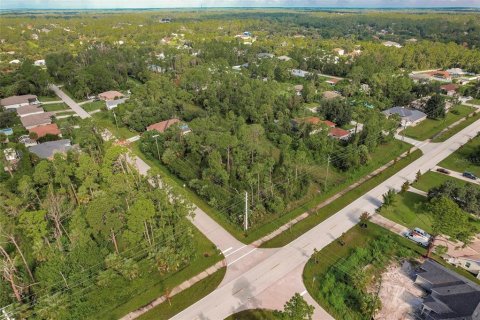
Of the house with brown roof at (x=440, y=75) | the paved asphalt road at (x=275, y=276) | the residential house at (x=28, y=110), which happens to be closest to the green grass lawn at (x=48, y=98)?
the residential house at (x=28, y=110)

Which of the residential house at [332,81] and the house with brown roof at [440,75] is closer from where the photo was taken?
the residential house at [332,81]

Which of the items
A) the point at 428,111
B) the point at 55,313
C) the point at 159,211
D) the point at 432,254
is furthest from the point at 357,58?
the point at 55,313

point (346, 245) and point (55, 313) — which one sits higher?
point (55, 313)

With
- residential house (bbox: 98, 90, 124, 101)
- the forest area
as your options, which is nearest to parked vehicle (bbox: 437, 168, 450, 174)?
the forest area

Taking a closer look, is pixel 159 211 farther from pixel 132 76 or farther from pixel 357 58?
pixel 357 58

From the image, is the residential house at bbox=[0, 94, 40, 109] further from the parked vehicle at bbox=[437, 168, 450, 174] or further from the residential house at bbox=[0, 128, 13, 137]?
the parked vehicle at bbox=[437, 168, 450, 174]

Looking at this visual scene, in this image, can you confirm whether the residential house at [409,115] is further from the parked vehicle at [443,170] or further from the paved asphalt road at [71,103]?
the paved asphalt road at [71,103]

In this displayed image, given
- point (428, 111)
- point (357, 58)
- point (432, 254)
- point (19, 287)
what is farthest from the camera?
point (357, 58)
